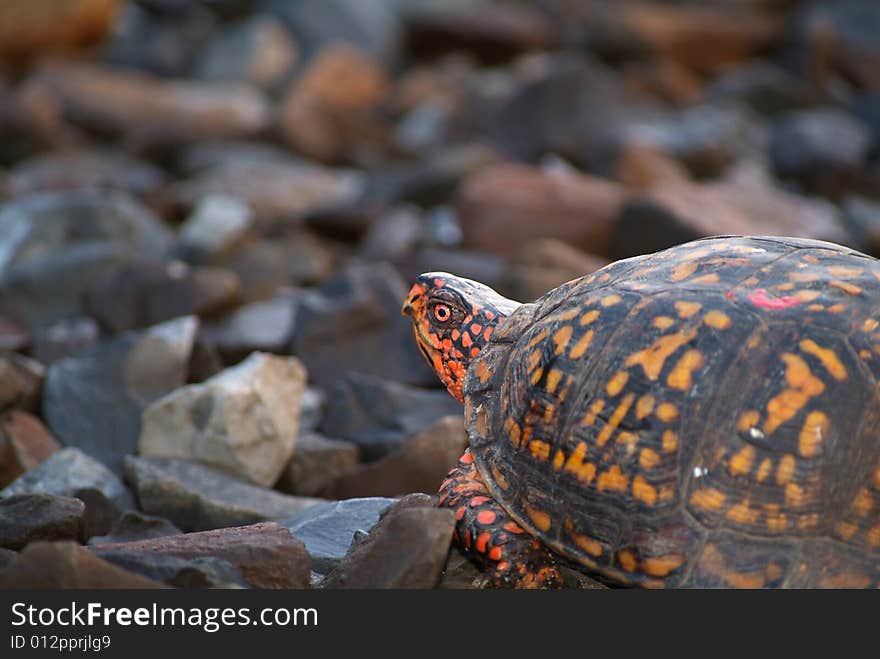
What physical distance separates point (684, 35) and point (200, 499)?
18.2 metres

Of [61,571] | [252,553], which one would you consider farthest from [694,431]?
[61,571]

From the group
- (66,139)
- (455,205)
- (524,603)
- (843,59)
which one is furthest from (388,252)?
(843,59)

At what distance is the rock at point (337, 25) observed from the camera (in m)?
20.8

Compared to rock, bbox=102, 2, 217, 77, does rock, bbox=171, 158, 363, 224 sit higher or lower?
higher

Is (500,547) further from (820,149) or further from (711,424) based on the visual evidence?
(820,149)

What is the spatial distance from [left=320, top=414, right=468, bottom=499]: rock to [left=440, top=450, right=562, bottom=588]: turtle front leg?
1794 mm

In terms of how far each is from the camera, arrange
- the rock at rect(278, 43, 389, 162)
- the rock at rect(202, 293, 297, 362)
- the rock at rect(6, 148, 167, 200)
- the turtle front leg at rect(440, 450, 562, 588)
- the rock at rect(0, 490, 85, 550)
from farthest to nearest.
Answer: the rock at rect(278, 43, 389, 162), the rock at rect(6, 148, 167, 200), the rock at rect(202, 293, 297, 362), the rock at rect(0, 490, 85, 550), the turtle front leg at rect(440, 450, 562, 588)

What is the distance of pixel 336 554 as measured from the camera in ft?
14.1

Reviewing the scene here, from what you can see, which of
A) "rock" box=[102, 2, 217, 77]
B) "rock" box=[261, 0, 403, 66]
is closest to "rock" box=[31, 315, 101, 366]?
"rock" box=[102, 2, 217, 77]

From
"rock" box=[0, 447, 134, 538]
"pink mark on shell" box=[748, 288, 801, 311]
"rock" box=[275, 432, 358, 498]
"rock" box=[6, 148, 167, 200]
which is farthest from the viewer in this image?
"rock" box=[6, 148, 167, 200]

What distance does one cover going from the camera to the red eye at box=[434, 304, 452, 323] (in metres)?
4.77

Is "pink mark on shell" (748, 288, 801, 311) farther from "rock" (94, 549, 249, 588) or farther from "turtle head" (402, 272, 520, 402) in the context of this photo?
"rock" (94, 549, 249, 588)

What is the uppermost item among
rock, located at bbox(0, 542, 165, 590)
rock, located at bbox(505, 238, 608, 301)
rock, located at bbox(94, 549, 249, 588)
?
rock, located at bbox(0, 542, 165, 590)

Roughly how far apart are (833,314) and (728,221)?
6853 mm
